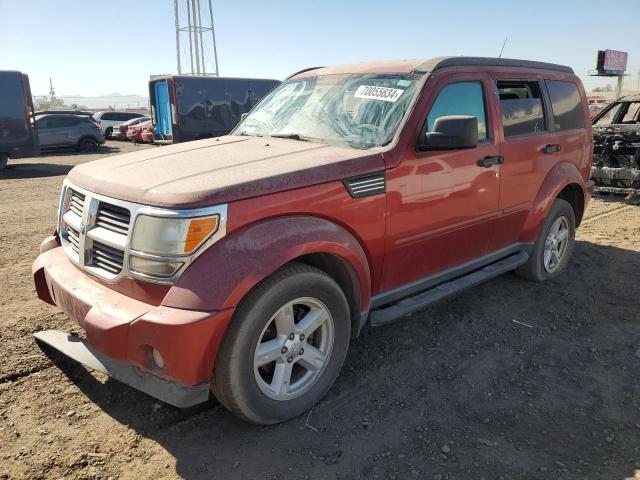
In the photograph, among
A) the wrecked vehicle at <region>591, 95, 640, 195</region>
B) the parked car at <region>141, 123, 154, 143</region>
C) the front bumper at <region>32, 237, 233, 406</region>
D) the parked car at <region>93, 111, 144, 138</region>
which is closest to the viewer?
the front bumper at <region>32, 237, 233, 406</region>

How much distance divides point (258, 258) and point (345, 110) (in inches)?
62.9

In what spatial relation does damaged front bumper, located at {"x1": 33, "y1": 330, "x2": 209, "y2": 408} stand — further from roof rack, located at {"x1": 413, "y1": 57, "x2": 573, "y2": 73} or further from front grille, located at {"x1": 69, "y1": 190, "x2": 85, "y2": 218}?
roof rack, located at {"x1": 413, "y1": 57, "x2": 573, "y2": 73}

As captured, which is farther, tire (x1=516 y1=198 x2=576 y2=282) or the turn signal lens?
tire (x1=516 y1=198 x2=576 y2=282)

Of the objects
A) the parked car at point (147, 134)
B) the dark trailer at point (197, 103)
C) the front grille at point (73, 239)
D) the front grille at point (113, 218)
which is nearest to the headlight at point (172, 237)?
the front grille at point (113, 218)

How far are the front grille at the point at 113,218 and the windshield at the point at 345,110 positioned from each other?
1440mm

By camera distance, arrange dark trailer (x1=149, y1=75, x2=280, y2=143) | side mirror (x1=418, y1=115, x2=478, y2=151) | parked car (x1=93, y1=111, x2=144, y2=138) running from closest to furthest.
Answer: side mirror (x1=418, y1=115, x2=478, y2=151)
dark trailer (x1=149, y1=75, x2=280, y2=143)
parked car (x1=93, y1=111, x2=144, y2=138)

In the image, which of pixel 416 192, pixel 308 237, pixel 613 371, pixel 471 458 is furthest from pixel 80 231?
pixel 613 371

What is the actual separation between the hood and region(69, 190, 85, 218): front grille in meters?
0.08

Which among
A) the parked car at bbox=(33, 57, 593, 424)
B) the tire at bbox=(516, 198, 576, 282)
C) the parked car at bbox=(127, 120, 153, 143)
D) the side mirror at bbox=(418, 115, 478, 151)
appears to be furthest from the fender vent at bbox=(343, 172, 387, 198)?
the parked car at bbox=(127, 120, 153, 143)

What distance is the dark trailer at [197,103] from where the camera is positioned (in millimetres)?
16672

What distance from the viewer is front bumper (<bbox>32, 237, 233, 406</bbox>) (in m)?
2.32

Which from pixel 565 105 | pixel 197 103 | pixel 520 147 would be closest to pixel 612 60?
pixel 197 103

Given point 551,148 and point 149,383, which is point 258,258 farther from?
point 551,148

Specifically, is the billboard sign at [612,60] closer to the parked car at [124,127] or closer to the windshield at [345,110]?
the parked car at [124,127]
